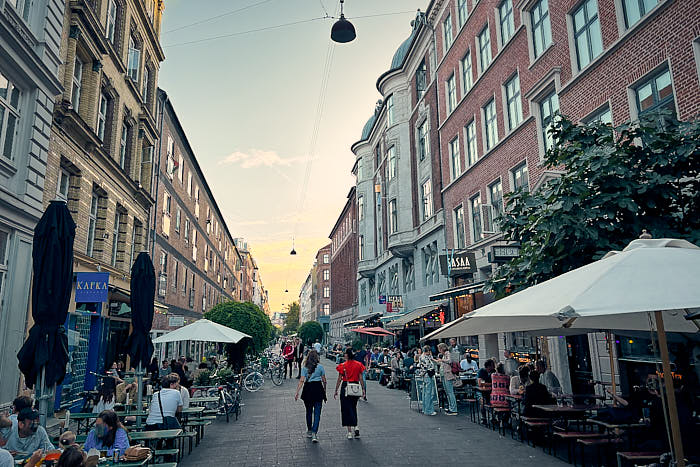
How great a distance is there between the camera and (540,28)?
16.8 m

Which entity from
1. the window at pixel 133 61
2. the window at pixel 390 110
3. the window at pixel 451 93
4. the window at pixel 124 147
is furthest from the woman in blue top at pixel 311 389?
the window at pixel 390 110

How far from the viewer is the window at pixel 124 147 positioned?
63.8 ft

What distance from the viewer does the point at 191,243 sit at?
34906 millimetres

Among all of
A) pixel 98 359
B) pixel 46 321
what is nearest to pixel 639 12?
pixel 46 321

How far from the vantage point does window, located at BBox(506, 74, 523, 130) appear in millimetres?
18203

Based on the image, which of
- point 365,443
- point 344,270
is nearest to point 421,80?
point 365,443

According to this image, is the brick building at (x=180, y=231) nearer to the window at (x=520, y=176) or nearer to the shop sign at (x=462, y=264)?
the shop sign at (x=462, y=264)

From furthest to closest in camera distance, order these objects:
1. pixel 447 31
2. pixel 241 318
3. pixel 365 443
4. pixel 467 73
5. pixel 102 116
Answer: pixel 447 31 → pixel 241 318 → pixel 467 73 → pixel 102 116 → pixel 365 443

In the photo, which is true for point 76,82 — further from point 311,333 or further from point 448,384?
point 311,333

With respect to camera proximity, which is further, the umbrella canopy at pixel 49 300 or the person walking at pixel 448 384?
the person walking at pixel 448 384

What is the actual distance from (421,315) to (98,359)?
1428 cm

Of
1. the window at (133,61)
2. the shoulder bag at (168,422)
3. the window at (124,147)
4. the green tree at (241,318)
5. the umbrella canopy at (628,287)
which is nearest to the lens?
the umbrella canopy at (628,287)

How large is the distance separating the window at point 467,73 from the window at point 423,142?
5636mm

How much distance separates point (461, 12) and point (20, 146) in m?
20.5
